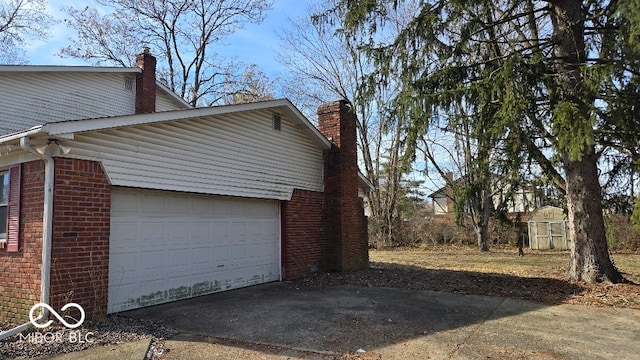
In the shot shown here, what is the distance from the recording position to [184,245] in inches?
321

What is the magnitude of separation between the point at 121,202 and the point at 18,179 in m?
1.41

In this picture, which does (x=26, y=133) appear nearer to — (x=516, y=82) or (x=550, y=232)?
(x=516, y=82)

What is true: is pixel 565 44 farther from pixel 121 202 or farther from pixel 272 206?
pixel 121 202

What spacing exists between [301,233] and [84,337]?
605 cm

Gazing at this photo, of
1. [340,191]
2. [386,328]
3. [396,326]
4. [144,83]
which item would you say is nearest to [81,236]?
[386,328]

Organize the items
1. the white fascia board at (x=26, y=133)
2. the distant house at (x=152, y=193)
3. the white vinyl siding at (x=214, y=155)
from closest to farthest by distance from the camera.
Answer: the white fascia board at (x=26, y=133) < the distant house at (x=152, y=193) < the white vinyl siding at (x=214, y=155)

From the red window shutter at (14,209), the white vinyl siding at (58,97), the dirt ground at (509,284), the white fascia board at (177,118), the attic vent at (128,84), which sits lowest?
the dirt ground at (509,284)

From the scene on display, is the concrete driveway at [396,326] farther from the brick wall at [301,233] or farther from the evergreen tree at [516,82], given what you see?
the evergreen tree at [516,82]

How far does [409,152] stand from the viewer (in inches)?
369

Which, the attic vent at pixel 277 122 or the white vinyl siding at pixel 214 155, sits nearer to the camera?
the white vinyl siding at pixel 214 155

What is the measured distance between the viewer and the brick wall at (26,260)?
5895mm

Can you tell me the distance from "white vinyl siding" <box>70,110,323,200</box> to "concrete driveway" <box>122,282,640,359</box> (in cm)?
219

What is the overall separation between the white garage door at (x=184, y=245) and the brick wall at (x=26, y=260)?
1067 millimetres

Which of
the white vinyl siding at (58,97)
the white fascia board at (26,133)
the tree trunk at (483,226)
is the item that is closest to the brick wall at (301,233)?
the white fascia board at (26,133)
